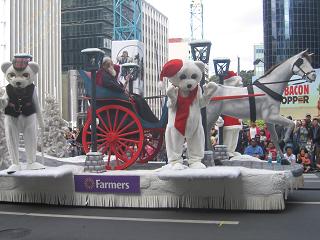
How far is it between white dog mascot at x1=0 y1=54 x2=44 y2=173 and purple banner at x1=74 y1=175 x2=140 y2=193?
87 cm

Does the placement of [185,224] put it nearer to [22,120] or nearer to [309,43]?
[22,120]

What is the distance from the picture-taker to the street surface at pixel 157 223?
19.5 ft

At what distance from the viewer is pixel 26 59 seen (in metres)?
8.08

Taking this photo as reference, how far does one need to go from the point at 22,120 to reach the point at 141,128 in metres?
2.05

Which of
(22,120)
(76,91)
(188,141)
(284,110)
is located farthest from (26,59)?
(76,91)

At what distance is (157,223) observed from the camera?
263 inches

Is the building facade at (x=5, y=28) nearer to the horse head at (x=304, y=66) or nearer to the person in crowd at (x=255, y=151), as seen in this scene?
the person in crowd at (x=255, y=151)

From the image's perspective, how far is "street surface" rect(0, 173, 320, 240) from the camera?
19.5ft

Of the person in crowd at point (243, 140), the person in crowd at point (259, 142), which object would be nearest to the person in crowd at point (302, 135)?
the person in crowd at point (259, 142)

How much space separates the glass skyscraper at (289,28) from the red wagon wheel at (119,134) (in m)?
59.3

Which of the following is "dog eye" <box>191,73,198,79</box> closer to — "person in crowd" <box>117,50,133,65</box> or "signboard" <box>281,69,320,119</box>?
"person in crowd" <box>117,50,133,65</box>

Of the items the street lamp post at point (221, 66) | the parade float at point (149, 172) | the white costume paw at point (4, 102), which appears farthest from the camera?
the street lamp post at point (221, 66)

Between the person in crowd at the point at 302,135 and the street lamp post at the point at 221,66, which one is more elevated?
the street lamp post at the point at 221,66

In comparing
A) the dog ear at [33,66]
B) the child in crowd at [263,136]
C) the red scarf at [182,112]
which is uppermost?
the dog ear at [33,66]
